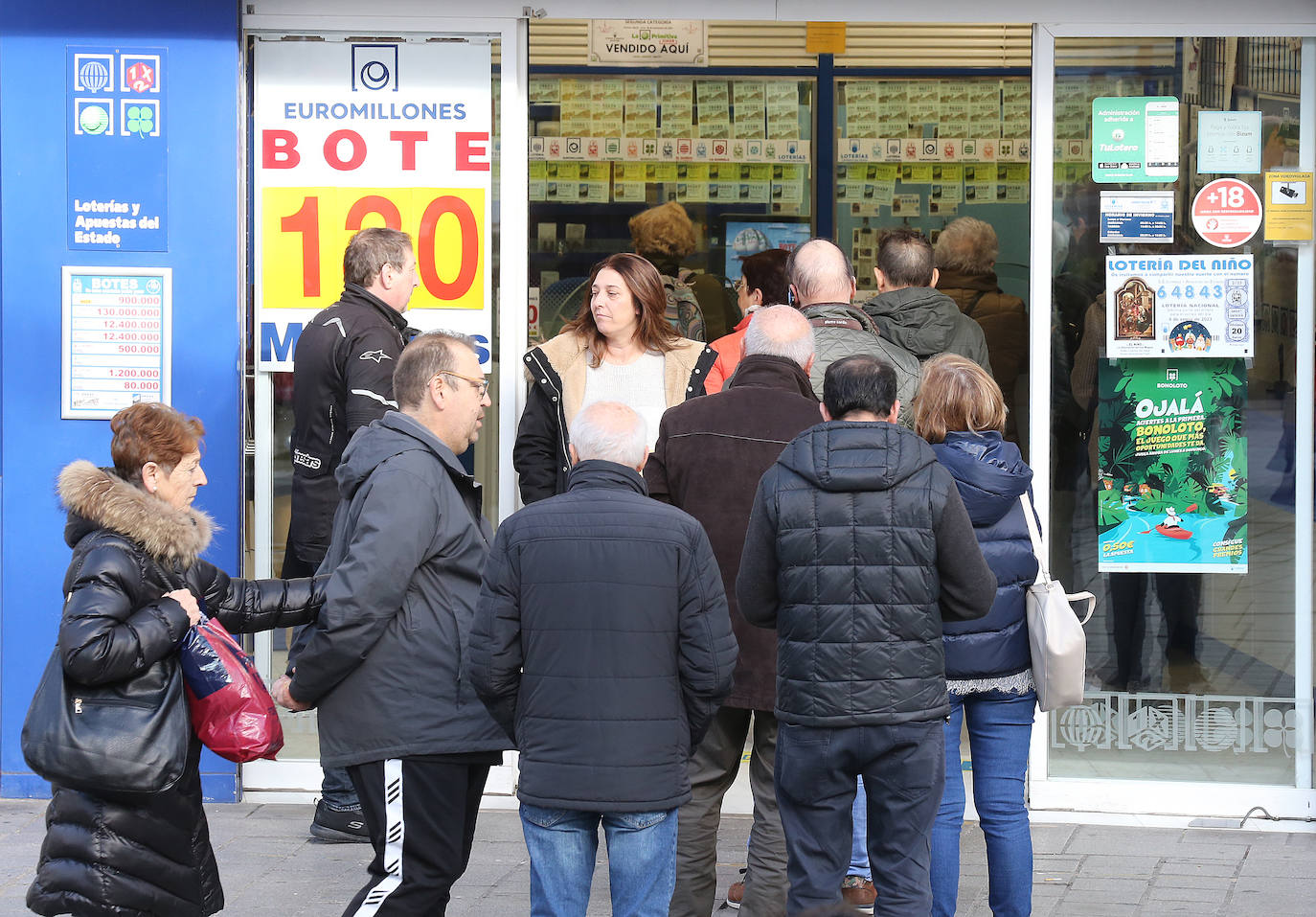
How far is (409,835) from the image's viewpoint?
3.78 metres

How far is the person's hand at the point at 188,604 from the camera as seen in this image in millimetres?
3791

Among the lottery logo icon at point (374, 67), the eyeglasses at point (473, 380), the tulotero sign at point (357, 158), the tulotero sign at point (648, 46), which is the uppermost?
the tulotero sign at point (648, 46)

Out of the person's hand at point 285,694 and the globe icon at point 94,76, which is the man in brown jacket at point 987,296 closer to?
the globe icon at point 94,76

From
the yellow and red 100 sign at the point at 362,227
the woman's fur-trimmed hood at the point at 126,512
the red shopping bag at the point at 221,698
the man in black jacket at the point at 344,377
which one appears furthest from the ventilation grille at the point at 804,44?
the red shopping bag at the point at 221,698

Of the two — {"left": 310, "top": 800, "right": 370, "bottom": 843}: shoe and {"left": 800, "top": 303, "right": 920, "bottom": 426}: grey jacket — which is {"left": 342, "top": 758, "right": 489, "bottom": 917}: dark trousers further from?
{"left": 800, "top": 303, "right": 920, "bottom": 426}: grey jacket

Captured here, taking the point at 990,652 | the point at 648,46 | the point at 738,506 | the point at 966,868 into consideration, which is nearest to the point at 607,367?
the point at 738,506

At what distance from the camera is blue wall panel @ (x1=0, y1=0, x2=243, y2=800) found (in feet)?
19.3

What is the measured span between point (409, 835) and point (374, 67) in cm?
331

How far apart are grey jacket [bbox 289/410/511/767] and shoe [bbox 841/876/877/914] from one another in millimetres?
1634

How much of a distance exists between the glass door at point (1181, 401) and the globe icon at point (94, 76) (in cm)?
346

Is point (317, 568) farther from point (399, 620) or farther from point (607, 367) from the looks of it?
point (399, 620)

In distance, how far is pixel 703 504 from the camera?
4508 millimetres

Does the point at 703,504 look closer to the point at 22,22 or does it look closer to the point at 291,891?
the point at 291,891

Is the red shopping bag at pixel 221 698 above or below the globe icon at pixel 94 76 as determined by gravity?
below
